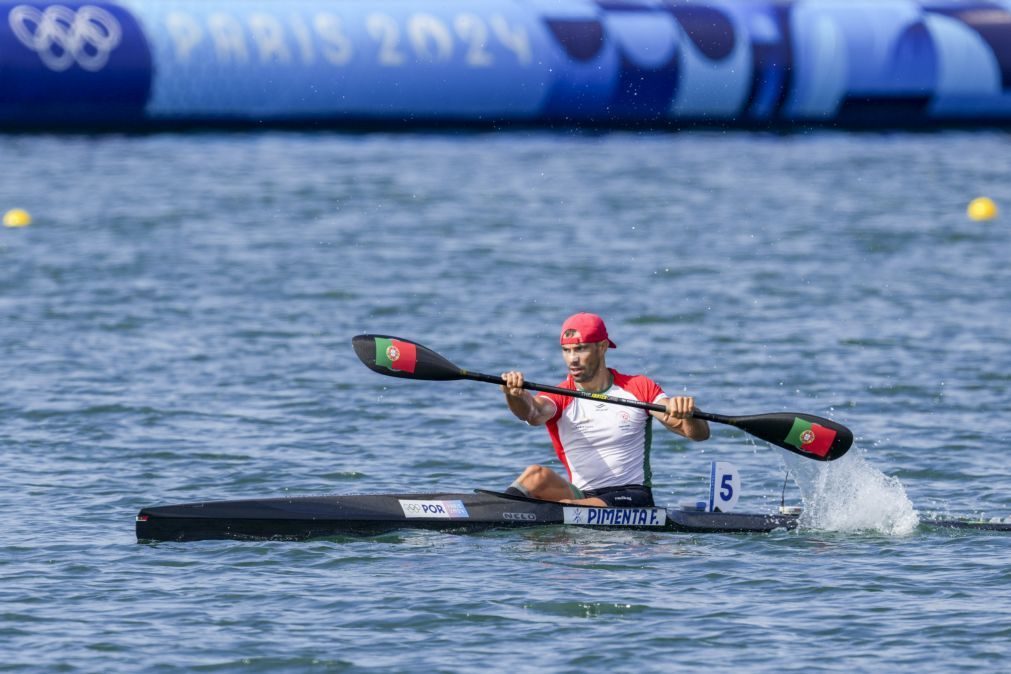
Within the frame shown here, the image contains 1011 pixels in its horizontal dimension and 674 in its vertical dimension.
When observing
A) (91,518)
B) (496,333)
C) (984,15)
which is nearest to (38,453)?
(91,518)

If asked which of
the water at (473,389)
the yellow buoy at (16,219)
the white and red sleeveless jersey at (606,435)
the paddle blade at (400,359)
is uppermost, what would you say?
the paddle blade at (400,359)

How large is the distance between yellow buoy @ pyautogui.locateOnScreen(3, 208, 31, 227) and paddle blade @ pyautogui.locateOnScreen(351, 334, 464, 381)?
54.7 feet

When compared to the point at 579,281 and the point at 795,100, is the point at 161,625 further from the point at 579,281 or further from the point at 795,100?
the point at 795,100

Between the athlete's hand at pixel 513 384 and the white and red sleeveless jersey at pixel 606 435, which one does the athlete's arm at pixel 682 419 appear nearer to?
the white and red sleeveless jersey at pixel 606 435


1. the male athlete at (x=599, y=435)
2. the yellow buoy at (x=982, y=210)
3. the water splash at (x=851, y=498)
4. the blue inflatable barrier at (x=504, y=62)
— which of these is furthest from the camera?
the blue inflatable barrier at (x=504, y=62)

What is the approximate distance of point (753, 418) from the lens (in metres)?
12.3

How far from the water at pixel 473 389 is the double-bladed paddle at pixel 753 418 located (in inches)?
19.9

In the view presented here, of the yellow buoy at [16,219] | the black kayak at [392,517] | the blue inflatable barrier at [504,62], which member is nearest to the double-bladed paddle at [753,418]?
the black kayak at [392,517]

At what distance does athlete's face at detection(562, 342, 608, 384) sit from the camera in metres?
11.7

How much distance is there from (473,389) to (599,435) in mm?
5583

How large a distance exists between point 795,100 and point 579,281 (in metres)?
15.7

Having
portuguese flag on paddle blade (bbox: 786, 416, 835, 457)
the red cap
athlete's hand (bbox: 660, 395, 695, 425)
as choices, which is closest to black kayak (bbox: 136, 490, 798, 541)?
portuguese flag on paddle blade (bbox: 786, 416, 835, 457)

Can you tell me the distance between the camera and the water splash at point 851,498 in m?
12.2

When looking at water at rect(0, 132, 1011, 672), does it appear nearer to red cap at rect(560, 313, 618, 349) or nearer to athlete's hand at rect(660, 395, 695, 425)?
athlete's hand at rect(660, 395, 695, 425)
